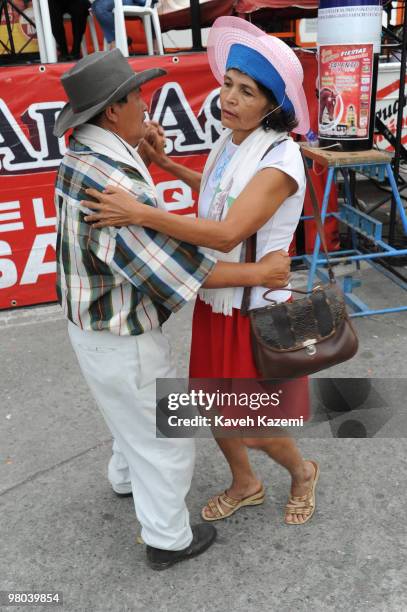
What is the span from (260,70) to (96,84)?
54 centimetres

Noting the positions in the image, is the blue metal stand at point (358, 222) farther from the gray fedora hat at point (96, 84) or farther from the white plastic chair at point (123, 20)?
the gray fedora hat at point (96, 84)

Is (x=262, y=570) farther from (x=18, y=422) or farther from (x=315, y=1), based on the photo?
(x=315, y=1)

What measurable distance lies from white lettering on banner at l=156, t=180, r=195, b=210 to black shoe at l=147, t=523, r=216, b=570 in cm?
289

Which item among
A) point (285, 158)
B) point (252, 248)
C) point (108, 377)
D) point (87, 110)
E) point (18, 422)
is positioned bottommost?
point (18, 422)

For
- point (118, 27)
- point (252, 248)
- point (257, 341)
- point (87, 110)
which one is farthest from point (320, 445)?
point (118, 27)

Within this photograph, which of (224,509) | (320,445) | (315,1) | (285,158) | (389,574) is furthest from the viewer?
(315,1)

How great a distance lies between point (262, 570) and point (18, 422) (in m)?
1.64

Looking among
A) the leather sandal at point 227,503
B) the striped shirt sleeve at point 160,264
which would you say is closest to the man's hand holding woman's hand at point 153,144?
the striped shirt sleeve at point 160,264

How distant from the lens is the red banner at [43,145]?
4.15m

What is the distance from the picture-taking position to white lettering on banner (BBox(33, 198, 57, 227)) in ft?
14.4

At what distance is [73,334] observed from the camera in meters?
1.96

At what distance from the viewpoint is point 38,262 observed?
4535mm

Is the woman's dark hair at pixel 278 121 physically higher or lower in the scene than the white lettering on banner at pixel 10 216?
higher

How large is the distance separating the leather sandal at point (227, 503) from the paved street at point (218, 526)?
A: 37mm
